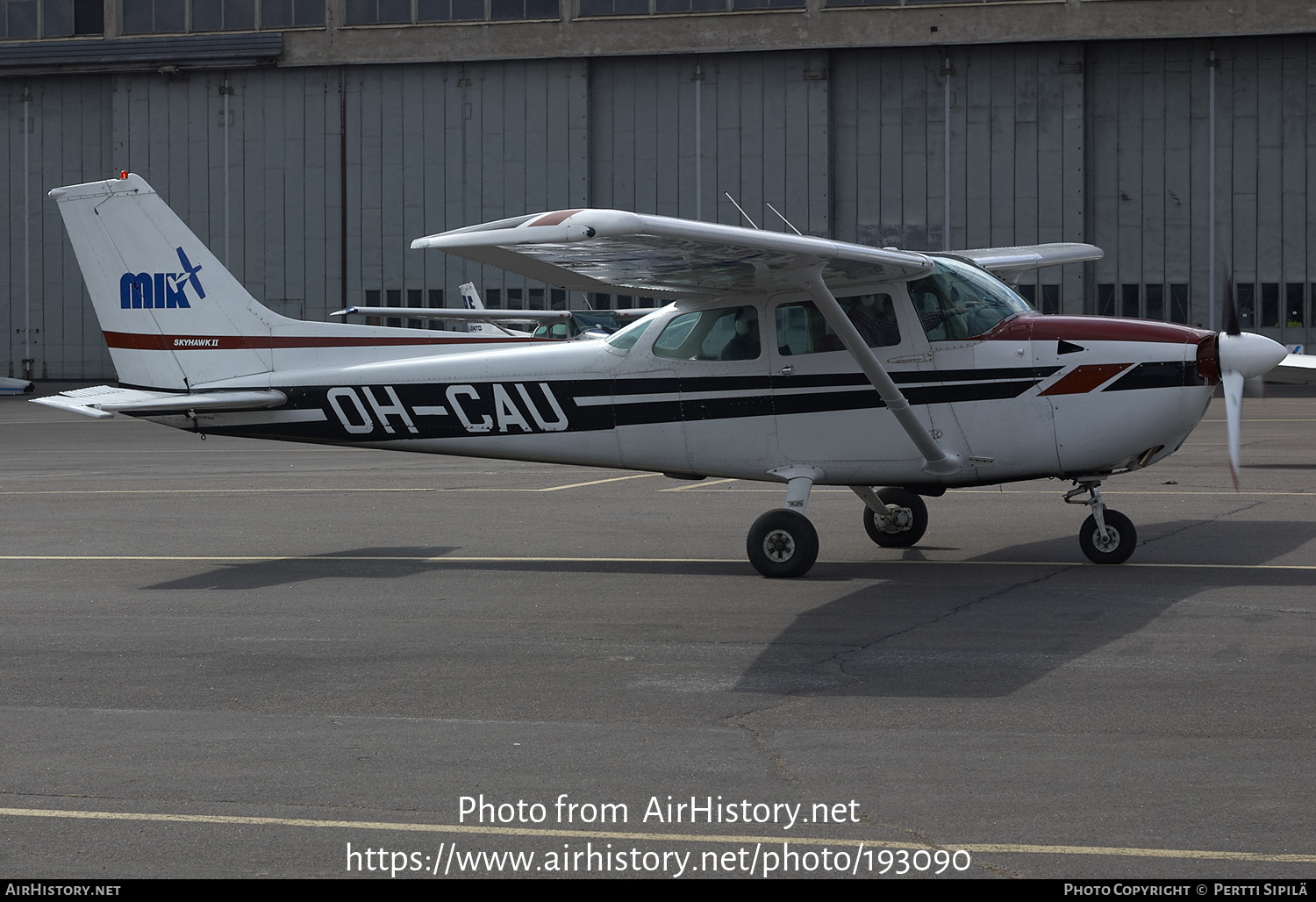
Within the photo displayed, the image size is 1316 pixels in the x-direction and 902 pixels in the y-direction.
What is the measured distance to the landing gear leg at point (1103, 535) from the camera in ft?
34.3

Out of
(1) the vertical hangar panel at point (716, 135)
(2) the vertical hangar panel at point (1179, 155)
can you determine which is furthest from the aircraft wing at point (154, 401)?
(2) the vertical hangar panel at point (1179, 155)

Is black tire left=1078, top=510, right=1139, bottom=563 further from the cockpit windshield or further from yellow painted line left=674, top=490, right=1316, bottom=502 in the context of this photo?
yellow painted line left=674, top=490, right=1316, bottom=502

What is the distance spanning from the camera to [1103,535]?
10.5m

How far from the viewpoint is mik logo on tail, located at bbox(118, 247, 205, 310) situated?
12.1m

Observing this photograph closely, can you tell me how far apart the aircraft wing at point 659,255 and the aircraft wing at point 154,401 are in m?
3.20

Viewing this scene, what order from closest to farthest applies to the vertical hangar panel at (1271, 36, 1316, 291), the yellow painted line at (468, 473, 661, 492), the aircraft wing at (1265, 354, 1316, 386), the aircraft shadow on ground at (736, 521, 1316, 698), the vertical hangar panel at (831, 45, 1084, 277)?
1. the aircraft shadow on ground at (736, 521, 1316, 698)
2. the yellow painted line at (468, 473, 661, 492)
3. the aircraft wing at (1265, 354, 1316, 386)
4. the vertical hangar panel at (1271, 36, 1316, 291)
5. the vertical hangar panel at (831, 45, 1084, 277)

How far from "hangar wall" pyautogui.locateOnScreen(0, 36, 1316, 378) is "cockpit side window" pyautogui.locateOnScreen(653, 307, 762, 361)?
30.5m

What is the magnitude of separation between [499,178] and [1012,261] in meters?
32.1

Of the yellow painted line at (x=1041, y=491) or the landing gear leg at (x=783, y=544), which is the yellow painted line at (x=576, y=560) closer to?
the landing gear leg at (x=783, y=544)

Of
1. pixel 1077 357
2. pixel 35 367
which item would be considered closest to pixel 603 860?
pixel 1077 357

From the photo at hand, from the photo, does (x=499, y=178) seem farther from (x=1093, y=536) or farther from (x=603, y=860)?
(x=603, y=860)

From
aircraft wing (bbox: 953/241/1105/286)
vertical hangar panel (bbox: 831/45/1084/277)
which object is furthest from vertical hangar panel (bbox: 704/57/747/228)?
aircraft wing (bbox: 953/241/1105/286)

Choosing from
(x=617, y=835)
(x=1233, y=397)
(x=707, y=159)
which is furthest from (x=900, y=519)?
(x=707, y=159)

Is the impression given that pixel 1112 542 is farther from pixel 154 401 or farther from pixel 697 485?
pixel 154 401
